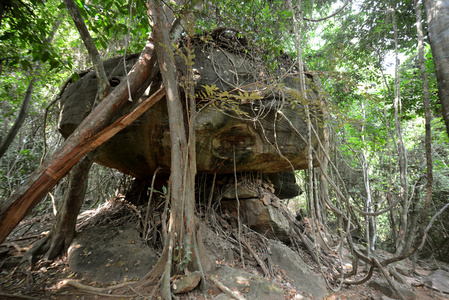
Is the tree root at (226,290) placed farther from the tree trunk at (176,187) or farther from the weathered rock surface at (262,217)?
the weathered rock surface at (262,217)

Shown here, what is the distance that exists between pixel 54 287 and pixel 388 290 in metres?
5.06

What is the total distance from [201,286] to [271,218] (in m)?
2.31

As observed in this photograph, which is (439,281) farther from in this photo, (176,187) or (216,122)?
(176,187)

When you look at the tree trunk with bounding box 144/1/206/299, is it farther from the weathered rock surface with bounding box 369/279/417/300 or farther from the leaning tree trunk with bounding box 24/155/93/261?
the weathered rock surface with bounding box 369/279/417/300

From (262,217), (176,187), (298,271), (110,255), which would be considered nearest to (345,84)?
(262,217)

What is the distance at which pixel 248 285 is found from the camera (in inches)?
101

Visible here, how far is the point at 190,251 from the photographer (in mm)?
2443

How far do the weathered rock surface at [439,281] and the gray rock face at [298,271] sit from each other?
2334 mm

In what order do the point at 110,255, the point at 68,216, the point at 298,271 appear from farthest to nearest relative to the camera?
the point at 298,271 < the point at 68,216 < the point at 110,255

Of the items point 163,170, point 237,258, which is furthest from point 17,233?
point 237,258

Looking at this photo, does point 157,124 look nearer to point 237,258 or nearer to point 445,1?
point 237,258

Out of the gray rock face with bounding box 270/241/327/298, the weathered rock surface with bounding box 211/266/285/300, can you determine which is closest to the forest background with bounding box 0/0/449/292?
the gray rock face with bounding box 270/241/327/298

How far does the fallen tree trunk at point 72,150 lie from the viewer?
7.48 ft

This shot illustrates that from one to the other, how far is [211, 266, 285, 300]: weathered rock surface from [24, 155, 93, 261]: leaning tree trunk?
2438 millimetres
